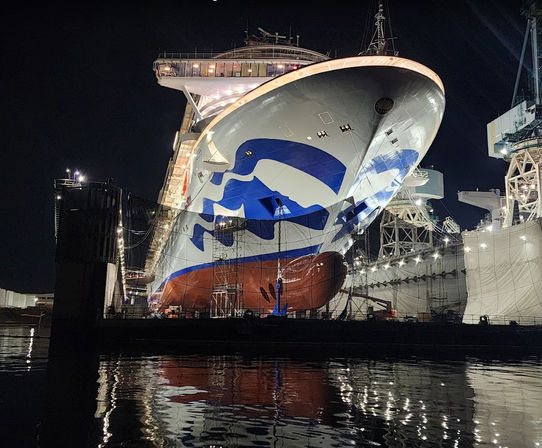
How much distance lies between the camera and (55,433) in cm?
612

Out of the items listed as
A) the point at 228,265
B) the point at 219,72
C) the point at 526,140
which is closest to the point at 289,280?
the point at 228,265

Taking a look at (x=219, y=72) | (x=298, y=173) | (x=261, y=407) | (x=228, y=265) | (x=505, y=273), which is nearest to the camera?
(x=261, y=407)

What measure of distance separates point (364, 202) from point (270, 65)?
1160 cm

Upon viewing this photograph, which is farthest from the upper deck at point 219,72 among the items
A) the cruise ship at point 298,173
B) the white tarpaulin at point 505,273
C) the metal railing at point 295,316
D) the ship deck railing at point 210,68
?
the white tarpaulin at point 505,273

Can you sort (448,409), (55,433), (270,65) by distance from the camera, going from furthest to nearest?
1. (270,65)
2. (448,409)
3. (55,433)

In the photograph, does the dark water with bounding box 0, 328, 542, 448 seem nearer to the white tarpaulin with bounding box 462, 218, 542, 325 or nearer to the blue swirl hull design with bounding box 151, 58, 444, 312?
the blue swirl hull design with bounding box 151, 58, 444, 312

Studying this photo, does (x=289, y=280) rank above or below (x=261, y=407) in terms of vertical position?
Result: above

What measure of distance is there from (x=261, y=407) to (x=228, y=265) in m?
16.9

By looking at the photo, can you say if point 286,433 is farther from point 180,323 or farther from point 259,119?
point 259,119

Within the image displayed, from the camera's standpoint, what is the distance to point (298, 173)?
23531 millimetres

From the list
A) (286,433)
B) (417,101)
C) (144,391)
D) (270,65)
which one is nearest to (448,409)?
(286,433)

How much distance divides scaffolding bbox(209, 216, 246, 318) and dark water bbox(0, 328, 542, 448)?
10.6 meters

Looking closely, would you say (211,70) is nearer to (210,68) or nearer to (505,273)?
(210,68)

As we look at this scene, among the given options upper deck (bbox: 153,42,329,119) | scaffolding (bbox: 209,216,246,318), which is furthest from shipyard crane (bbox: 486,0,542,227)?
scaffolding (bbox: 209,216,246,318)
